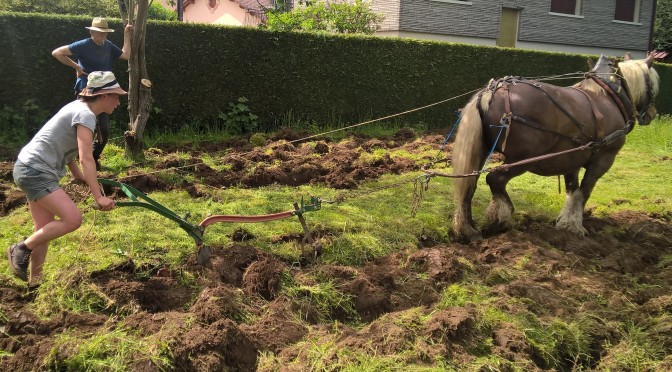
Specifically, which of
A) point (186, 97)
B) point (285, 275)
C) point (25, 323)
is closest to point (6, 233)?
point (25, 323)

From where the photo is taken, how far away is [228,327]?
10.4ft

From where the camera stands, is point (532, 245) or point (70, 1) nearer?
point (532, 245)

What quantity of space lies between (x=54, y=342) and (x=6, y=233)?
88.7 inches

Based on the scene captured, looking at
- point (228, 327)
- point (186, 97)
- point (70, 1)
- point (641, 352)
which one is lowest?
point (641, 352)

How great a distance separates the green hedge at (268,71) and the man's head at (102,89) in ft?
21.4

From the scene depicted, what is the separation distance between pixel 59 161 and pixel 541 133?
427 centimetres

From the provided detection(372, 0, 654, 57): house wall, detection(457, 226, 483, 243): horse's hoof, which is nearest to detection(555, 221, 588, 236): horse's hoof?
detection(457, 226, 483, 243): horse's hoof

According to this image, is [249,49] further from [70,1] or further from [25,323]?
[25,323]

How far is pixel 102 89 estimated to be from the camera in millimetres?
3564

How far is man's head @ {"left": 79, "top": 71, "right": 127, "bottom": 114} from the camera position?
11.6 ft

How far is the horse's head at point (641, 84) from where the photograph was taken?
587cm

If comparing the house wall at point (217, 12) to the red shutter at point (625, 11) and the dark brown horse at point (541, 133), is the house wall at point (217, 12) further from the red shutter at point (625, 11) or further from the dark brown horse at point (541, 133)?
the dark brown horse at point (541, 133)

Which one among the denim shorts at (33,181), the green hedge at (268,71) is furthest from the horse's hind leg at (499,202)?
the green hedge at (268,71)

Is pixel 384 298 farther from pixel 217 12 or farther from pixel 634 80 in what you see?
pixel 217 12
